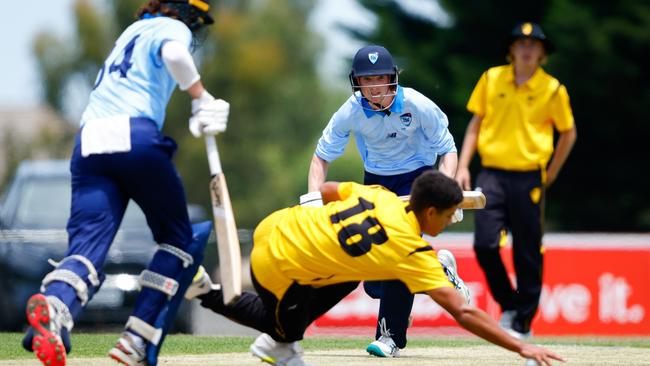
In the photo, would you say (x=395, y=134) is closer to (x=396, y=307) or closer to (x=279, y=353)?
(x=396, y=307)

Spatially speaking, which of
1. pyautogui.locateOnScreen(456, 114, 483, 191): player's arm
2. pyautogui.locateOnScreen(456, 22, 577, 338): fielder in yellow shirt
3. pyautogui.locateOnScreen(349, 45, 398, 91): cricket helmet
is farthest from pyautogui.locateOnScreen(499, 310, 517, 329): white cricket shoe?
pyautogui.locateOnScreen(349, 45, 398, 91): cricket helmet

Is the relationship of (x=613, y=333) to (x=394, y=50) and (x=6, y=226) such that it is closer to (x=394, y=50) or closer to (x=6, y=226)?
(x=6, y=226)

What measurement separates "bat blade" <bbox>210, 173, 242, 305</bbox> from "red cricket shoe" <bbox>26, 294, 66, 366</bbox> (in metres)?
0.82

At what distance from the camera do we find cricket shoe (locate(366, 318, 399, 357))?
830 cm

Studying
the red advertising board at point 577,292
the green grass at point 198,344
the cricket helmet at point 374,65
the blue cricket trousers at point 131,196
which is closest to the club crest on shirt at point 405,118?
the cricket helmet at point 374,65

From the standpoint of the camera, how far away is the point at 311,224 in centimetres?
682

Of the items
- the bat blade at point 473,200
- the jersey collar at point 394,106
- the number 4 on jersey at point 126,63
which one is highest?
the number 4 on jersey at point 126,63

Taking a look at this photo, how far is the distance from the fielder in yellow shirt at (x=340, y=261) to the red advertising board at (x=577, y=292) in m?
7.23

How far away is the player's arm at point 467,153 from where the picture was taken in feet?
33.0

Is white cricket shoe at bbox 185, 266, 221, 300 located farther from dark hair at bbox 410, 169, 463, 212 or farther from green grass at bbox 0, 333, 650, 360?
green grass at bbox 0, 333, 650, 360

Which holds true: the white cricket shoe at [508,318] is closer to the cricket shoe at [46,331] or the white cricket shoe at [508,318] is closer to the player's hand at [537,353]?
the player's hand at [537,353]

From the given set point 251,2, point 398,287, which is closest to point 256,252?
point 398,287

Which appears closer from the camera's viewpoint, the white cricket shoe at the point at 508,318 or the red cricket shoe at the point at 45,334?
the red cricket shoe at the point at 45,334

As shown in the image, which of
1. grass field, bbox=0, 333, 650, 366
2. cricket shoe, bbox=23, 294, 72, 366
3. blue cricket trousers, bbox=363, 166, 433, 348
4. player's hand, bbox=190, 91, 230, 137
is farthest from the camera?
blue cricket trousers, bbox=363, 166, 433, 348
